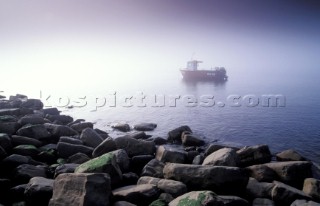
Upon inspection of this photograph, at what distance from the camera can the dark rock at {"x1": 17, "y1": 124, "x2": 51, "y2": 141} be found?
57.4ft

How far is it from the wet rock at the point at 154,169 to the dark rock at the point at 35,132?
874cm

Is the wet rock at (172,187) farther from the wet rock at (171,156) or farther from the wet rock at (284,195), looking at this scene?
the wet rock at (284,195)

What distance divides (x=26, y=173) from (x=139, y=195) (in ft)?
17.3

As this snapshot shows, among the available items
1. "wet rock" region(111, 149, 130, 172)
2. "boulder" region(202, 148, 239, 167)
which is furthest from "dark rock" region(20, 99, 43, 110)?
"boulder" region(202, 148, 239, 167)

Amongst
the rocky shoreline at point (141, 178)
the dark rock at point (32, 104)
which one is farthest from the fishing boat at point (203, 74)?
the rocky shoreline at point (141, 178)

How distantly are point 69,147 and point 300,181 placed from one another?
1233cm

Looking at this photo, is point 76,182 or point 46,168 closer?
point 76,182

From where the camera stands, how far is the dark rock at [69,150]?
15422mm

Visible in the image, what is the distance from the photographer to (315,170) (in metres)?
14.8

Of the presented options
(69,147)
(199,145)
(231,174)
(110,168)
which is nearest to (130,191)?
(110,168)

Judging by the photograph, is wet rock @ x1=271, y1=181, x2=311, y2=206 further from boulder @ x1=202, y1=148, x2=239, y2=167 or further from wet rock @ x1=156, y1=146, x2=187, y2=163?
wet rock @ x1=156, y1=146, x2=187, y2=163

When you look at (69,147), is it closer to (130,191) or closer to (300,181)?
(130,191)

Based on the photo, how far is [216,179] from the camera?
10.8m

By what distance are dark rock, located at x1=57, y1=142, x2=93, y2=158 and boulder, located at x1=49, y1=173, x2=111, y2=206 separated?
630 cm
